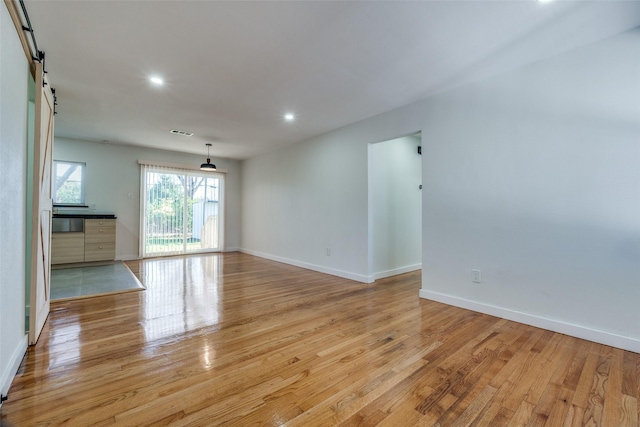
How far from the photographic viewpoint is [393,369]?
5.97 ft

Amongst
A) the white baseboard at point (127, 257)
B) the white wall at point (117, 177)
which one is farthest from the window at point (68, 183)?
the white baseboard at point (127, 257)

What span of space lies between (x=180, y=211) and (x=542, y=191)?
22.3ft

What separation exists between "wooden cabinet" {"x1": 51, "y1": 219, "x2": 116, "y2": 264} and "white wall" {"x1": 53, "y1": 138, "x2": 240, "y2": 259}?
0.54 m

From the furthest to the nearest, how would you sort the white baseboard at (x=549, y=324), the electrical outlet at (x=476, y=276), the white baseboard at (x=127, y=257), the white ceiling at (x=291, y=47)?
1. the white baseboard at (x=127, y=257)
2. the electrical outlet at (x=476, y=276)
3. the white baseboard at (x=549, y=324)
4. the white ceiling at (x=291, y=47)

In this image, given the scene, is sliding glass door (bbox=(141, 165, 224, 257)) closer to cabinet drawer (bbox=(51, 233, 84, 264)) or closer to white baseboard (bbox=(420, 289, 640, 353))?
cabinet drawer (bbox=(51, 233, 84, 264))

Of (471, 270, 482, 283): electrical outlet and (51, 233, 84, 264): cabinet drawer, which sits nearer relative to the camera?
(471, 270, 482, 283): electrical outlet

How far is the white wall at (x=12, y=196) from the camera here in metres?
1.53

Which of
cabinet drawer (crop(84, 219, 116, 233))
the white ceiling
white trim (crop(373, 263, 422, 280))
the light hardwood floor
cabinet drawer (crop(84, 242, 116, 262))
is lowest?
the light hardwood floor

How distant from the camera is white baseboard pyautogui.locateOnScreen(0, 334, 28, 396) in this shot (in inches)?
59.1

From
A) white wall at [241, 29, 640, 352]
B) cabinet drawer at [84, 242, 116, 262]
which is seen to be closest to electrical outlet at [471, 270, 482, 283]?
white wall at [241, 29, 640, 352]

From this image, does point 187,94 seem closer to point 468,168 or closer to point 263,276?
point 263,276

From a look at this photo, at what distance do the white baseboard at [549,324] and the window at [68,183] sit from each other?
6807mm

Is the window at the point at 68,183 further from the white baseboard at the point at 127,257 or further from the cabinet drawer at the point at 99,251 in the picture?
the white baseboard at the point at 127,257

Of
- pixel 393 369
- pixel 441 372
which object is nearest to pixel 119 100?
pixel 393 369
